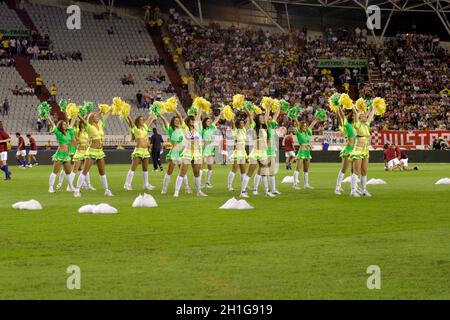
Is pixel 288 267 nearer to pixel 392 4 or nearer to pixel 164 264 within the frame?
pixel 164 264

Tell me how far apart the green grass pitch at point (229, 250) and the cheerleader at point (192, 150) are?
181 cm

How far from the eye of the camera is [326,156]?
50500 millimetres

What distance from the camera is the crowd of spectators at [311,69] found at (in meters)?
56.5

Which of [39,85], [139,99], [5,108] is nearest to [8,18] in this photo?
[39,85]

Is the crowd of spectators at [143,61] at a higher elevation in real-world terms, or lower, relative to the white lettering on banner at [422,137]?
higher

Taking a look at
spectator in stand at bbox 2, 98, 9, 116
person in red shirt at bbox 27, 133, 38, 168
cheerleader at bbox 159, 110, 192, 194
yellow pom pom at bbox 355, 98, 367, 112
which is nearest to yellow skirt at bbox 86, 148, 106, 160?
cheerleader at bbox 159, 110, 192, 194

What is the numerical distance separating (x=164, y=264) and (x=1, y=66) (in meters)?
47.1

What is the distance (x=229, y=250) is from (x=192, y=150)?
1027 cm

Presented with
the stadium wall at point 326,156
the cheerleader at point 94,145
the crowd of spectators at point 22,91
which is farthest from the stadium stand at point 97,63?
the cheerleader at point 94,145

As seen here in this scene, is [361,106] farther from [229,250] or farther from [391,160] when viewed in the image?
[391,160]

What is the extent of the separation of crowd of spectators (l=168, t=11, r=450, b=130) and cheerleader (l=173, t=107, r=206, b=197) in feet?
107

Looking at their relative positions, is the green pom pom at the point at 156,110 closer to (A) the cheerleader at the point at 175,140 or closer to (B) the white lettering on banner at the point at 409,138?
(A) the cheerleader at the point at 175,140

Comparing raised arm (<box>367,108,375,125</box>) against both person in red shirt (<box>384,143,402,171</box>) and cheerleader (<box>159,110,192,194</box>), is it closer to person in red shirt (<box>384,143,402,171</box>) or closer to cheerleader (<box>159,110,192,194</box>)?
cheerleader (<box>159,110,192,194</box>)
